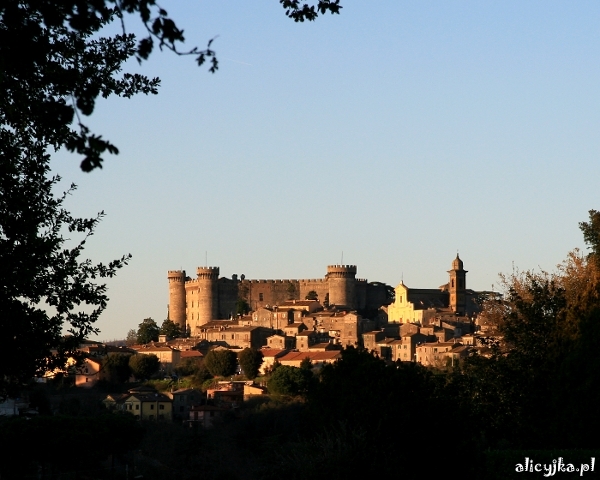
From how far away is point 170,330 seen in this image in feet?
334

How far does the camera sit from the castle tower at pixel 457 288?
10200 cm

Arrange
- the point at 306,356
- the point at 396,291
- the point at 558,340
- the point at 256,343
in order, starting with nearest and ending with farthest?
the point at 558,340 < the point at 306,356 < the point at 256,343 < the point at 396,291

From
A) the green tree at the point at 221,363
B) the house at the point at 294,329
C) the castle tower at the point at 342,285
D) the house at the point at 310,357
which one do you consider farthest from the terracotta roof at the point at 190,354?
the castle tower at the point at 342,285

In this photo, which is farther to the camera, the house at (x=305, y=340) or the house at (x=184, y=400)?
the house at (x=305, y=340)

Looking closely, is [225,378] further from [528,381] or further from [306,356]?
[528,381]

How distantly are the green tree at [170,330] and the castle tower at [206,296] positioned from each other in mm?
1766

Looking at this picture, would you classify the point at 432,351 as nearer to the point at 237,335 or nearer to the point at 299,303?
the point at 237,335

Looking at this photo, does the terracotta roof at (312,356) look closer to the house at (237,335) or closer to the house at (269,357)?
the house at (269,357)

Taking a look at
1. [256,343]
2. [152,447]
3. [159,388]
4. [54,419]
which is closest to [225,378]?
[159,388]

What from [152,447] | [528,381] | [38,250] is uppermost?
[38,250]

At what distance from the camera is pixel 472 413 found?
2188cm

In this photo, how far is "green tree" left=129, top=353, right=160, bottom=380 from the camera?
262 feet

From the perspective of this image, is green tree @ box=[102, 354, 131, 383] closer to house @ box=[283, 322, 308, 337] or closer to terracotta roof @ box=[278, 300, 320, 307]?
house @ box=[283, 322, 308, 337]

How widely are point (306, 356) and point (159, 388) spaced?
10999 millimetres
